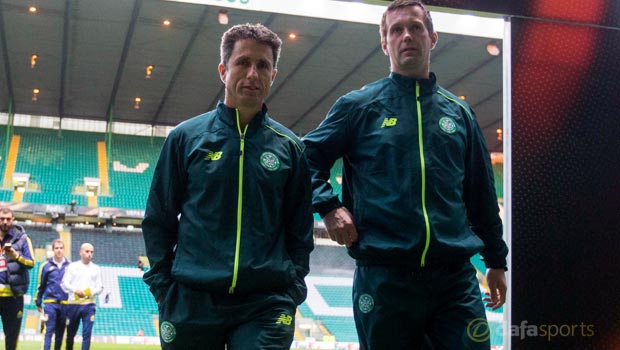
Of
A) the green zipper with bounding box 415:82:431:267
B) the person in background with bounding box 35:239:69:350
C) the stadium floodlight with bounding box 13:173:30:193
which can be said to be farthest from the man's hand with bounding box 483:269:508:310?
the stadium floodlight with bounding box 13:173:30:193

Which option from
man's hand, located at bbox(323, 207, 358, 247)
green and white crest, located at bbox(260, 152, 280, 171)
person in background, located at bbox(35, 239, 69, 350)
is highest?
green and white crest, located at bbox(260, 152, 280, 171)

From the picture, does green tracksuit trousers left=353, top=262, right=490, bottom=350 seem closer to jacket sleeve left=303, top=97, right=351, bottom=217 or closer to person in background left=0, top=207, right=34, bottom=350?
jacket sleeve left=303, top=97, right=351, bottom=217

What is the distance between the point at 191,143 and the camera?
98.6 inches

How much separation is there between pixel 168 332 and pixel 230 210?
0.46m

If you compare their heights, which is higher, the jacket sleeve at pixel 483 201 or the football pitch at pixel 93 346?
the jacket sleeve at pixel 483 201

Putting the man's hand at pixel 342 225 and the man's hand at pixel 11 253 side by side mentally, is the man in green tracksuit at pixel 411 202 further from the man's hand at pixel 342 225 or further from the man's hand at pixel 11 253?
the man's hand at pixel 11 253

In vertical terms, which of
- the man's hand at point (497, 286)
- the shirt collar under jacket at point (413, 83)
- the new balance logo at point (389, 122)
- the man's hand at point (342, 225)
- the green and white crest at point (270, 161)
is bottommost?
the man's hand at point (497, 286)

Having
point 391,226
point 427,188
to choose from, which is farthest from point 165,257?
point 427,188

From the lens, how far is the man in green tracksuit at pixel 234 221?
7.52 feet

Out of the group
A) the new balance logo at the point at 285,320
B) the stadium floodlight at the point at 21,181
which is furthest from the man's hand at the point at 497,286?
the stadium floodlight at the point at 21,181

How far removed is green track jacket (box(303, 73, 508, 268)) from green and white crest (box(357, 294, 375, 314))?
0.13m

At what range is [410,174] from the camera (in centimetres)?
255

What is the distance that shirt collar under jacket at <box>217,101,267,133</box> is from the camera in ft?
8.26

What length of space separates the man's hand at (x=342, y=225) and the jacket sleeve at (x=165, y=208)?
56 centimetres
